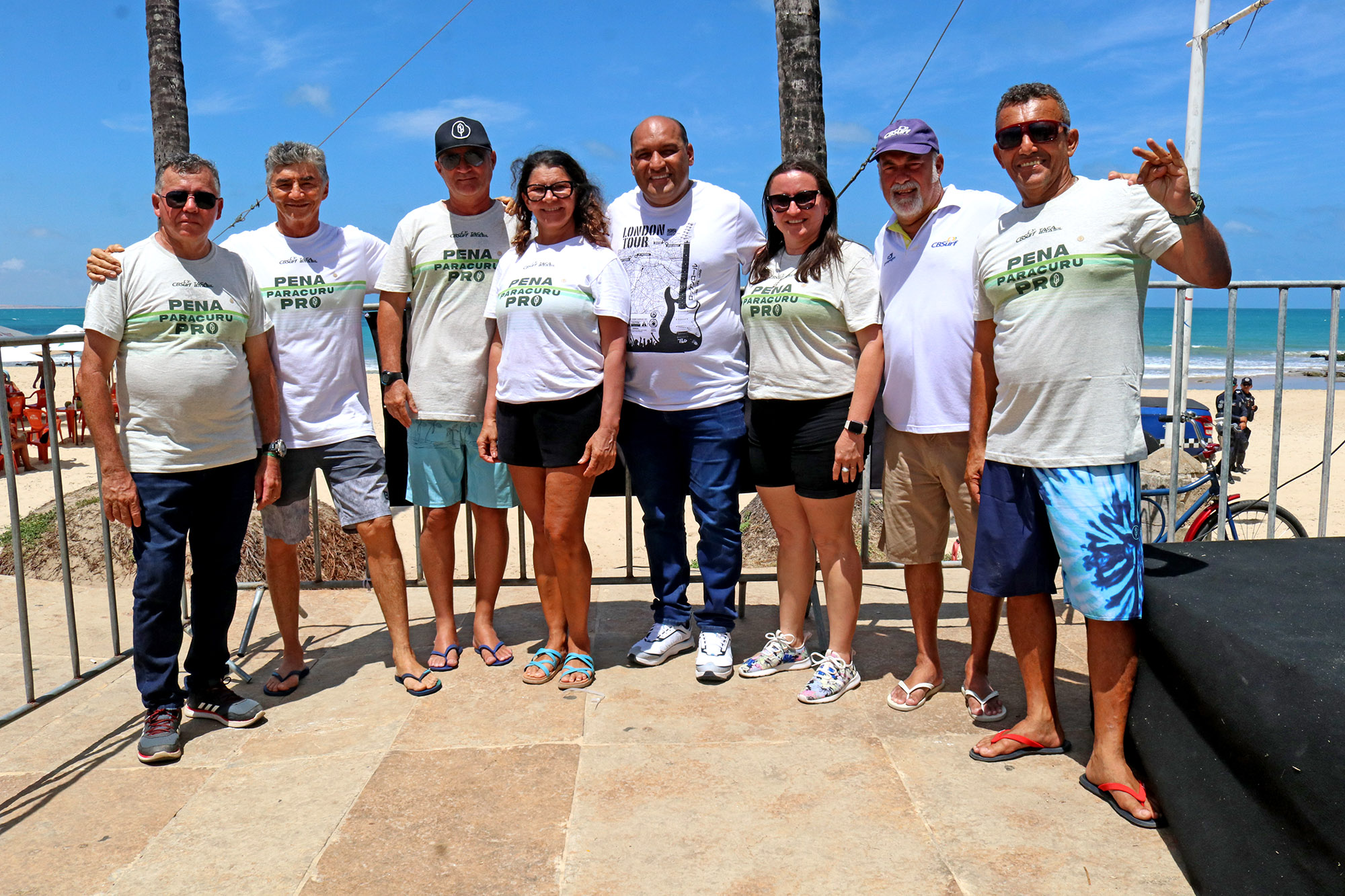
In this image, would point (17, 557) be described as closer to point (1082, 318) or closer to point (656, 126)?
point (656, 126)

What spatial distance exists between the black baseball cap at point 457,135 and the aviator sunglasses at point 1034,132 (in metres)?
2.12

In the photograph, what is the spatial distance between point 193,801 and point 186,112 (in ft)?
19.8

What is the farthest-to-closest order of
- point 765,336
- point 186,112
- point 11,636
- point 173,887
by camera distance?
1. point 186,112
2. point 11,636
3. point 765,336
4. point 173,887

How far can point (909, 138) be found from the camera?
353cm

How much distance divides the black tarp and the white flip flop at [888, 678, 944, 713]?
94 centimetres

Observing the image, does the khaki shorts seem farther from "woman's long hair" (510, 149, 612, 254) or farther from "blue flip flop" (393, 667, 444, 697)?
"blue flip flop" (393, 667, 444, 697)

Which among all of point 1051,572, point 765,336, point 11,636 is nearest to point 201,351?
point 765,336

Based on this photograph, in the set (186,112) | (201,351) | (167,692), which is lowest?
(167,692)

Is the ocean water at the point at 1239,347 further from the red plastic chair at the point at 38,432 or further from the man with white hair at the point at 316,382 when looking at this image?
the red plastic chair at the point at 38,432

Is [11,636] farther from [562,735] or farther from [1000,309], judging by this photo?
[1000,309]

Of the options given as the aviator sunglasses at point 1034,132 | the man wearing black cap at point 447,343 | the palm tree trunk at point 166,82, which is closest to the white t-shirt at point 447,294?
the man wearing black cap at point 447,343

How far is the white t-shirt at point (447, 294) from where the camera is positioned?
4039 millimetres

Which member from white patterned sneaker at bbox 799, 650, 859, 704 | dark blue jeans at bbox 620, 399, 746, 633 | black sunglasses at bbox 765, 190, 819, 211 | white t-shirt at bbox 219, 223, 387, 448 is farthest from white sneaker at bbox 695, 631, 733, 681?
black sunglasses at bbox 765, 190, 819, 211

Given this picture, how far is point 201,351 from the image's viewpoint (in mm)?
3527
